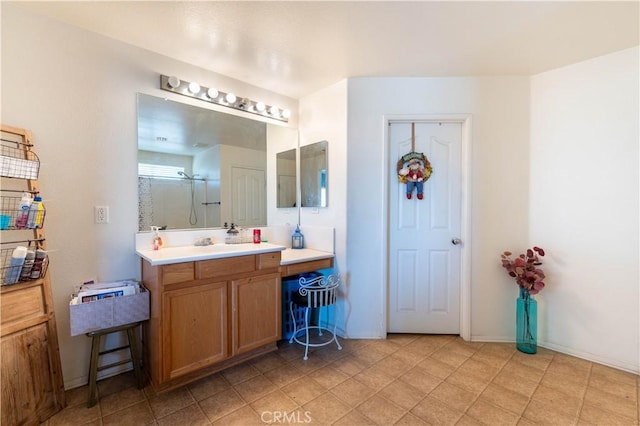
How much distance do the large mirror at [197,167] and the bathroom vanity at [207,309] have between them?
315 millimetres

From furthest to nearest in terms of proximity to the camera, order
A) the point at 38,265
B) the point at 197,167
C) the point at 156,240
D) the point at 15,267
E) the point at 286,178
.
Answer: the point at 286,178 < the point at 197,167 < the point at 156,240 < the point at 38,265 < the point at 15,267

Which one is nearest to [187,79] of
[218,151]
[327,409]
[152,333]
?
[218,151]

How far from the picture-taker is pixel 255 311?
2.05 metres

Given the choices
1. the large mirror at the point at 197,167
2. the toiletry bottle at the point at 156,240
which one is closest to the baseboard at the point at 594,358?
the large mirror at the point at 197,167

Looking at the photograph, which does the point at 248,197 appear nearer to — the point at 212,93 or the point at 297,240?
the point at 297,240

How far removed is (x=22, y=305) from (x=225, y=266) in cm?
103

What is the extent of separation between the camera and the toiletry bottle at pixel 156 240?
2006 millimetres

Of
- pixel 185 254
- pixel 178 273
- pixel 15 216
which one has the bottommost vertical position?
pixel 178 273

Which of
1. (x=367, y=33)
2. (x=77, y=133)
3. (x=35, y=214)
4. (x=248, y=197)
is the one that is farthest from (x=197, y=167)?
(x=367, y=33)

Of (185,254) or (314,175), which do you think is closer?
(185,254)

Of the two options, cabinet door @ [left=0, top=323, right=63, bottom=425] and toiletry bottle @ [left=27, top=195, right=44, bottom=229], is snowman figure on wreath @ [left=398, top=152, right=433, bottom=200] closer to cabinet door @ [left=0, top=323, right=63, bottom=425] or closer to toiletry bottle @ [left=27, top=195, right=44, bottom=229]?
toiletry bottle @ [left=27, top=195, right=44, bottom=229]

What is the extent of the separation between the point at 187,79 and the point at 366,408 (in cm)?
271

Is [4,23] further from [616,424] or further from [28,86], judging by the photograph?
[616,424]

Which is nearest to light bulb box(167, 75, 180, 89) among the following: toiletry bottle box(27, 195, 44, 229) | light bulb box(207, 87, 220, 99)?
light bulb box(207, 87, 220, 99)
